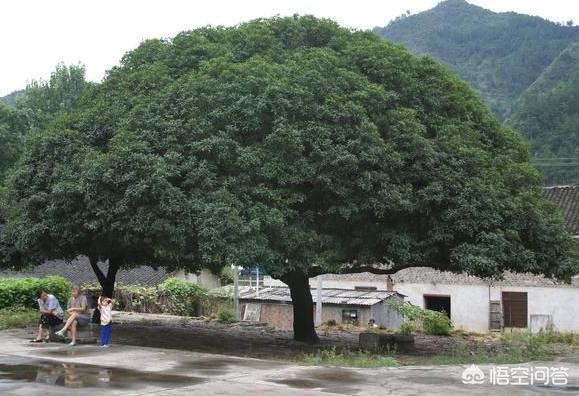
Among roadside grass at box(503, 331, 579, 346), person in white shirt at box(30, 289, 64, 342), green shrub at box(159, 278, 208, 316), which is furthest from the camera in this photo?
green shrub at box(159, 278, 208, 316)

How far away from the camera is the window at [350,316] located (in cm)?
2878

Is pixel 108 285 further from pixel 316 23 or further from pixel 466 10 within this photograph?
pixel 466 10

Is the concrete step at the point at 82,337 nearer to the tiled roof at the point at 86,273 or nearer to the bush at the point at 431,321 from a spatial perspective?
the bush at the point at 431,321

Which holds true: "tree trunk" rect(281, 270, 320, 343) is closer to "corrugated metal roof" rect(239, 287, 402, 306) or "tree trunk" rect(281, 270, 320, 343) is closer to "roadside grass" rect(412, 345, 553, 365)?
"roadside grass" rect(412, 345, 553, 365)

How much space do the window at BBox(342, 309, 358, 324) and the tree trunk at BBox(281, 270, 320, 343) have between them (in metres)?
7.93

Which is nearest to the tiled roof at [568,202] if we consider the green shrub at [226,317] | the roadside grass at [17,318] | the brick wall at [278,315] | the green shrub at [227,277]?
the brick wall at [278,315]

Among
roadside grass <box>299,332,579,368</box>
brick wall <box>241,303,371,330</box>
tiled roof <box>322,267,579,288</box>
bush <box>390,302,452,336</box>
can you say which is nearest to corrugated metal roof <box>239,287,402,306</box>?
brick wall <box>241,303,371,330</box>

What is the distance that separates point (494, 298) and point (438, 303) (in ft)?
9.11

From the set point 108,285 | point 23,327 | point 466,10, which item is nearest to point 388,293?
point 108,285

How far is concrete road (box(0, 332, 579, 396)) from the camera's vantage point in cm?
1013

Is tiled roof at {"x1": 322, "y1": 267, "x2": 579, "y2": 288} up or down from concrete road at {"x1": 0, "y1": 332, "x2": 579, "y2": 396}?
up

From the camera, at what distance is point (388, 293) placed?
30125 mm

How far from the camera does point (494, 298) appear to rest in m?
29.8

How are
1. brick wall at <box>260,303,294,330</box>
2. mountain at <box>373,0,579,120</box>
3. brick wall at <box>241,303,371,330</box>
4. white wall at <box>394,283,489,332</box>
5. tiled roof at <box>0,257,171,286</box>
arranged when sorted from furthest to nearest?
mountain at <box>373,0,579,120</box>
tiled roof at <box>0,257,171,286</box>
brick wall at <box>260,303,294,330</box>
white wall at <box>394,283,489,332</box>
brick wall at <box>241,303,371,330</box>
